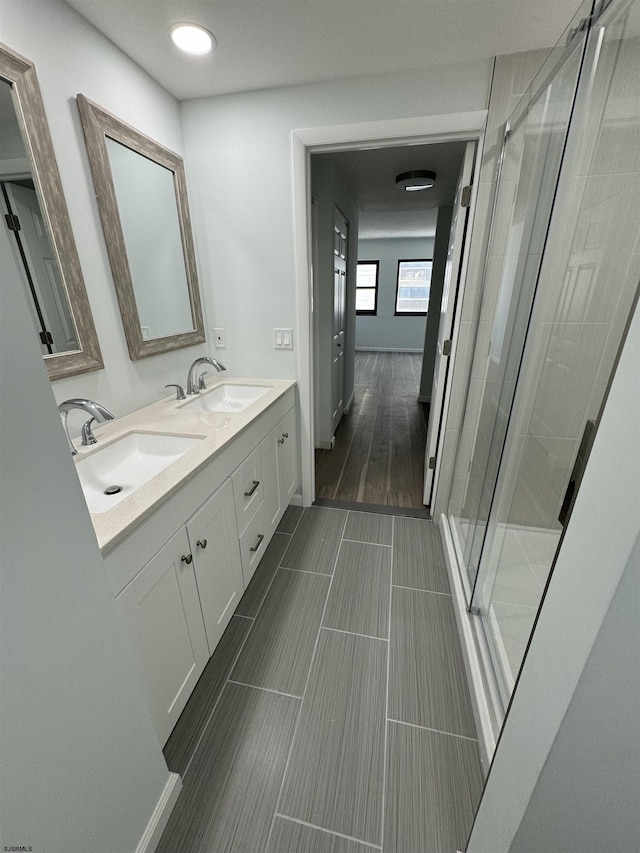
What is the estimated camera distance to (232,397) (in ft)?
6.95

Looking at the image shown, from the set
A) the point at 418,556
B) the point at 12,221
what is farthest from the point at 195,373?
the point at 418,556

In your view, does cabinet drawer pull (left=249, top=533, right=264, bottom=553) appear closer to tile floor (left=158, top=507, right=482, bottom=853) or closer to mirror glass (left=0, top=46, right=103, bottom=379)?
tile floor (left=158, top=507, right=482, bottom=853)

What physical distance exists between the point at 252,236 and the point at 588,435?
6.37ft

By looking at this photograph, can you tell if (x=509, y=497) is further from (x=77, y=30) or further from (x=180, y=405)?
(x=77, y=30)

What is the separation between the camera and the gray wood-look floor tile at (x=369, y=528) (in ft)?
6.87

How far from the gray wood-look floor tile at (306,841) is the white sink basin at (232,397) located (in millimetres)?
1624

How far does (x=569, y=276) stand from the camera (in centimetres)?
125

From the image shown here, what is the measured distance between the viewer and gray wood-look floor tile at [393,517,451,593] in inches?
70.2

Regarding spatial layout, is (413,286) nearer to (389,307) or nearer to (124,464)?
(389,307)

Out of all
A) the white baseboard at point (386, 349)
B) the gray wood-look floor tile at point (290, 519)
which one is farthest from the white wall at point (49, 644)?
the white baseboard at point (386, 349)

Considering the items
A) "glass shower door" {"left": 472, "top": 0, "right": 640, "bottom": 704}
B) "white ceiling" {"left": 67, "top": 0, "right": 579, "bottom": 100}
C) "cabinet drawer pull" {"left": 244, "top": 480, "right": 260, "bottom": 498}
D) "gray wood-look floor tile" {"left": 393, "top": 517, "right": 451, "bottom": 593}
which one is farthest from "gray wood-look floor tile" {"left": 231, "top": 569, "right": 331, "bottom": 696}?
"white ceiling" {"left": 67, "top": 0, "right": 579, "bottom": 100}

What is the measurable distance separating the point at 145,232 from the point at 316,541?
6.16ft

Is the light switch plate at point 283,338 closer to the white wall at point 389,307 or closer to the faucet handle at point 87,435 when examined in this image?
the faucet handle at point 87,435

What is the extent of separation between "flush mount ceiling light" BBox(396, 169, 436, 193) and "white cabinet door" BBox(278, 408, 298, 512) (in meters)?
2.29
